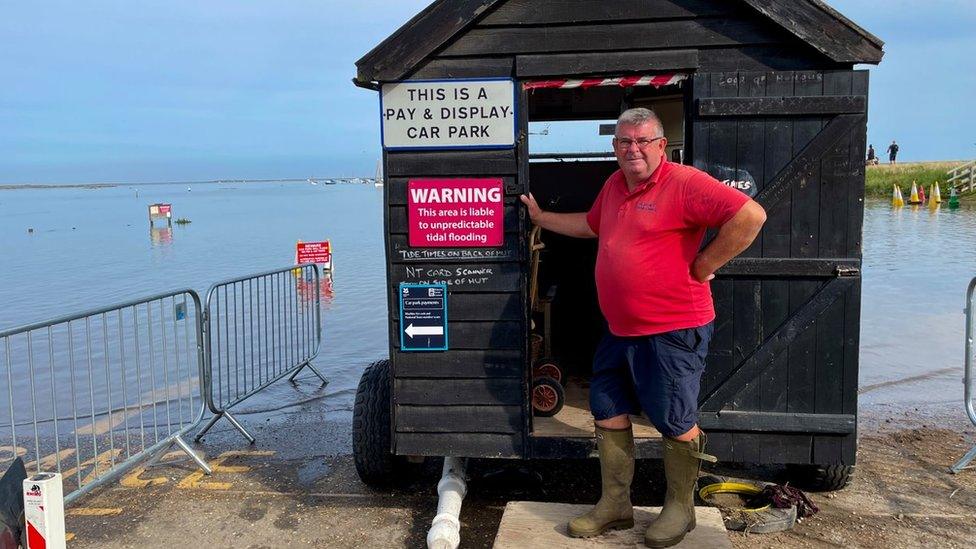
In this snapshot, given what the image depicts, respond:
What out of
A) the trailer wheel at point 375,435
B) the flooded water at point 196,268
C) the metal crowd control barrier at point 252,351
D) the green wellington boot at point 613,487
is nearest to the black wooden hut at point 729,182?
the trailer wheel at point 375,435

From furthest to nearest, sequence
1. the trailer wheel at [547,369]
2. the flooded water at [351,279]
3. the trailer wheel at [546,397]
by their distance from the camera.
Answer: the flooded water at [351,279] < the trailer wheel at [547,369] < the trailer wheel at [546,397]

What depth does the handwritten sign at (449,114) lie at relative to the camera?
169 inches

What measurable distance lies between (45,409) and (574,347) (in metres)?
4.92

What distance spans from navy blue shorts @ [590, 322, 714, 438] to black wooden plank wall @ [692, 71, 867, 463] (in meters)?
0.82

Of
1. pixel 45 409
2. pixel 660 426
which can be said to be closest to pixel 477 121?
pixel 660 426

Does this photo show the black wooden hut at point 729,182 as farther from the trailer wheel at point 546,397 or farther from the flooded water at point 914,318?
the flooded water at point 914,318

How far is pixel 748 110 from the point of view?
4.08 meters

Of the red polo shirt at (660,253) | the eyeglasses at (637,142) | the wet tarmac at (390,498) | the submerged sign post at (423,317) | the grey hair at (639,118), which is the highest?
the grey hair at (639,118)

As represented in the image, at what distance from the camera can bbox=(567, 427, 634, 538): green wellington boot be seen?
3.66 m

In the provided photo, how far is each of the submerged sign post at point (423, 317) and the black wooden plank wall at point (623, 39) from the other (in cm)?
121

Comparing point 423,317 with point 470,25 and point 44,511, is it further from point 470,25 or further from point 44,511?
point 44,511

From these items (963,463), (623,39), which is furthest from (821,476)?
(623,39)

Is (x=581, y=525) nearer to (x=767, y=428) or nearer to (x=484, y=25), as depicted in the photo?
(x=767, y=428)

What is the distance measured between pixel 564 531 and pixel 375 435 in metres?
1.57
